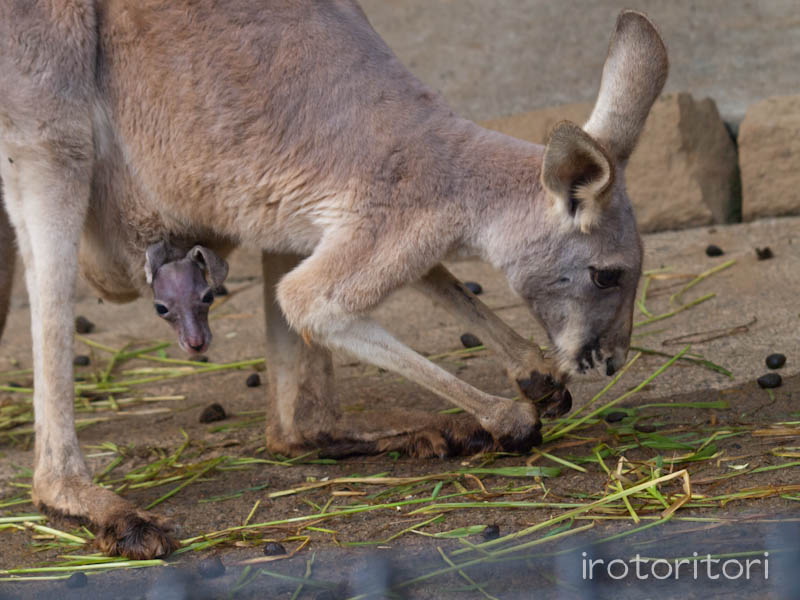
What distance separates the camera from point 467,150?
132 inches

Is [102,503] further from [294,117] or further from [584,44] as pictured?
[584,44]

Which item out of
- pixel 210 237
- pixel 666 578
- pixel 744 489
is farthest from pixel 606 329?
pixel 210 237

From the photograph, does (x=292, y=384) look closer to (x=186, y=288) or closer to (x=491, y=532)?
(x=186, y=288)

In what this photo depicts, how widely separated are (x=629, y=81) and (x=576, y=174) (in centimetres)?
34

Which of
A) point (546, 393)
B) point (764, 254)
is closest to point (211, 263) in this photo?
point (546, 393)

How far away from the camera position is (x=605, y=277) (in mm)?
3246

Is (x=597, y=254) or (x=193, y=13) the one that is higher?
(x=193, y=13)

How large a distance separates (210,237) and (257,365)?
4.09 ft

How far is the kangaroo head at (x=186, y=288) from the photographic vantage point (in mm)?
3461

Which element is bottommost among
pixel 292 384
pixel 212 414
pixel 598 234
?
pixel 212 414

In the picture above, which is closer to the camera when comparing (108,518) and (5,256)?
(108,518)

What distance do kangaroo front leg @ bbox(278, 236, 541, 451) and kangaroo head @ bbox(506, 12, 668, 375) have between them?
0.93 feet

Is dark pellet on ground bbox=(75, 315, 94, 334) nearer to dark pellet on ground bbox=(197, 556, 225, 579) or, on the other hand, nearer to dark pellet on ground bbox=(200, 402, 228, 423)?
dark pellet on ground bbox=(200, 402, 228, 423)

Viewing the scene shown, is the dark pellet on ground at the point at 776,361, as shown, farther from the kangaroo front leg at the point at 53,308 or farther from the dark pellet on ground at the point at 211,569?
the kangaroo front leg at the point at 53,308
